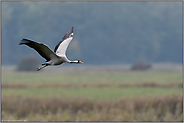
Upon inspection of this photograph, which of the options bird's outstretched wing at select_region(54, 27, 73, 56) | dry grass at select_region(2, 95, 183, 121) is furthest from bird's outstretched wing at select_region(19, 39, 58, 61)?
dry grass at select_region(2, 95, 183, 121)

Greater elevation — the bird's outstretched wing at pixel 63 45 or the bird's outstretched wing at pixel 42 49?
the bird's outstretched wing at pixel 63 45

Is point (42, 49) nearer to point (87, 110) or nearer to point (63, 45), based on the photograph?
point (63, 45)

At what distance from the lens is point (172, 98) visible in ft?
86.7

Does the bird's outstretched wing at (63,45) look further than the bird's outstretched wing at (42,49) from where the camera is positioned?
Yes

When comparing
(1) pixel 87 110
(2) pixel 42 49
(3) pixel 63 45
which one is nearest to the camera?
(2) pixel 42 49

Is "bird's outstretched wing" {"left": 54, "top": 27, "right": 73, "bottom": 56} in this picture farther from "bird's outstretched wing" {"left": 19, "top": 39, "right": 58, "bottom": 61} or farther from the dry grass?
the dry grass

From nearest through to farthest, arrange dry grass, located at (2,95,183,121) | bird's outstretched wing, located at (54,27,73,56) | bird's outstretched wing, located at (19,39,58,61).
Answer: bird's outstretched wing, located at (19,39,58,61)
bird's outstretched wing, located at (54,27,73,56)
dry grass, located at (2,95,183,121)

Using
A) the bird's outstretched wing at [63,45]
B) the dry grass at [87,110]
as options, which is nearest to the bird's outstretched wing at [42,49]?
the bird's outstretched wing at [63,45]

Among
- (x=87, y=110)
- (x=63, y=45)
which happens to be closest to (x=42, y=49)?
(x=63, y=45)

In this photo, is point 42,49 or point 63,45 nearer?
point 42,49

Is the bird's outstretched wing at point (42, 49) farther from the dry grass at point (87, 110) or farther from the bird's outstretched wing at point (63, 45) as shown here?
the dry grass at point (87, 110)

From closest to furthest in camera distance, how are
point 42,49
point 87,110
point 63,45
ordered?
point 42,49 → point 63,45 → point 87,110

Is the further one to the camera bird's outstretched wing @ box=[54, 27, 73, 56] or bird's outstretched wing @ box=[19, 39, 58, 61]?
bird's outstretched wing @ box=[54, 27, 73, 56]

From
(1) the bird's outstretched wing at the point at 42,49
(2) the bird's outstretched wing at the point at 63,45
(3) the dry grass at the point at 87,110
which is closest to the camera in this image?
(1) the bird's outstretched wing at the point at 42,49
